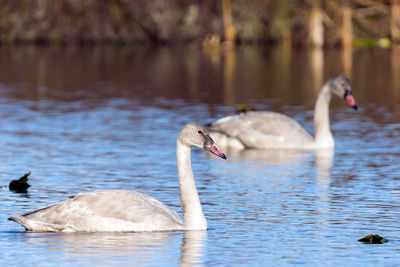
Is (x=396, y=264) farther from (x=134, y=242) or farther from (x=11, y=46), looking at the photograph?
(x=11, y=46)

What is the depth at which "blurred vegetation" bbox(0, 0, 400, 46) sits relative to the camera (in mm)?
60250

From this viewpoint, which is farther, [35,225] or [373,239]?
[35,225]

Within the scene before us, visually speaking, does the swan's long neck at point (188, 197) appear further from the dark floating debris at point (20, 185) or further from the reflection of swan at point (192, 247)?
the dark floating debris at point (20, 185)

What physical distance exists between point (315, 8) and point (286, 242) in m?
50.9

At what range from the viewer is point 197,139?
11914mm

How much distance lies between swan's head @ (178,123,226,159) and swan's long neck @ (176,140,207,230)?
87 mm

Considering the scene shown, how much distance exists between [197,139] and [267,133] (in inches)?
286

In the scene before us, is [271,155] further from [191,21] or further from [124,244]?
[191,21]

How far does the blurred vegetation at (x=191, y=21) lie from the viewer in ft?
198

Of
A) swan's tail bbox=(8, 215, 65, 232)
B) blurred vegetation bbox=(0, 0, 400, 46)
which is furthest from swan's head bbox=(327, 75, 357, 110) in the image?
A: blurred vegetation bbox=(0, 0, 400, 46)

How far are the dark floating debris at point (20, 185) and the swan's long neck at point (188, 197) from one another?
3.14 m

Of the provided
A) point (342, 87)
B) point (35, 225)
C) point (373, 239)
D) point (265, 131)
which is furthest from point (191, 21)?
point (373, 239)

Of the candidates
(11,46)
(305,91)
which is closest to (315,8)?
(11,46)

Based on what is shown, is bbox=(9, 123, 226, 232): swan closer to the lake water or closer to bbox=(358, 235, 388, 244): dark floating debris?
the lake water
